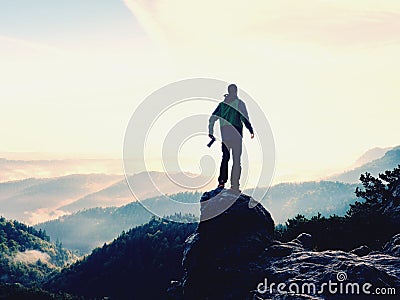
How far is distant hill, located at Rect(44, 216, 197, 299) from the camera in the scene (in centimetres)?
16238

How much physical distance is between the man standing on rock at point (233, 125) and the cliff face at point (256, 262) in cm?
125

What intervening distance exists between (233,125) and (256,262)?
5662mm

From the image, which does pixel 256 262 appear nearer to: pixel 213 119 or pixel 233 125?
pixel 233 125

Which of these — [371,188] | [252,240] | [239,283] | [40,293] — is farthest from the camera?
[40,293]

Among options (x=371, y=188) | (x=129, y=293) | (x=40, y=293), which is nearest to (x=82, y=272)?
(x=129, y=293)

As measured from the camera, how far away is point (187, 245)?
63.3ft

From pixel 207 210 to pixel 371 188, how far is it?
1233 inches

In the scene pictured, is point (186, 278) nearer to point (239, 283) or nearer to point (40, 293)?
point (239, 283)

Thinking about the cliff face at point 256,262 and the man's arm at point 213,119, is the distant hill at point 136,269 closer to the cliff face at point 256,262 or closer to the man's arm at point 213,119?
the cliff face at point 256,262

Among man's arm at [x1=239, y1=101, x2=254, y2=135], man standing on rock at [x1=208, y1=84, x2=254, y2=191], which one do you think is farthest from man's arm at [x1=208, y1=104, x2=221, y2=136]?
man's arm at [x1=239, y1=101, x2=254, y2=135]
